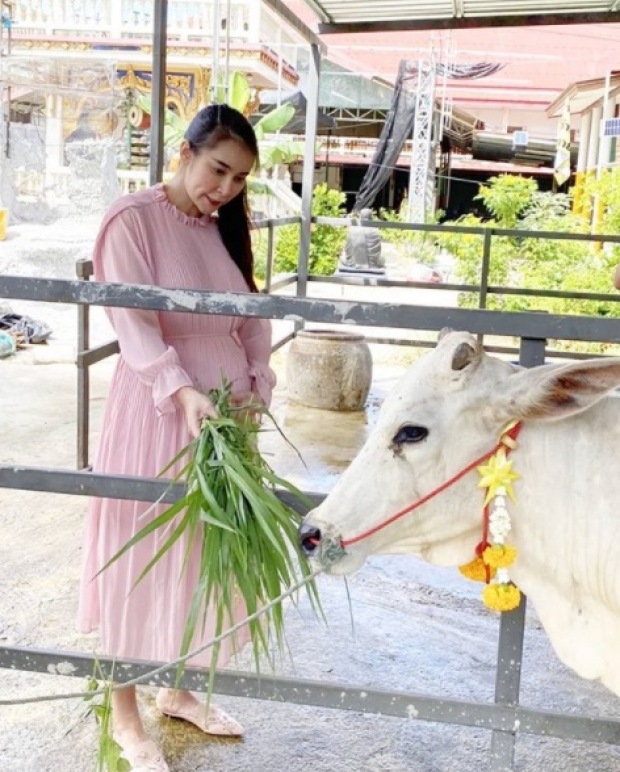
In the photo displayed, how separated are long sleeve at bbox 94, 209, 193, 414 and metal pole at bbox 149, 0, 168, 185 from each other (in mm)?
2089

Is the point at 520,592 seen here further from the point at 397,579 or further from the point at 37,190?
the point at 37,190

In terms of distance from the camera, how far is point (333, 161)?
19719 millimetres

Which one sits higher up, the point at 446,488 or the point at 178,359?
the point at 178,359

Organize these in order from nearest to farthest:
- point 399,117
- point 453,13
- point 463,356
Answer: point 463,356, point 453,13, point 399,117

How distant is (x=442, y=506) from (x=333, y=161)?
1860cm

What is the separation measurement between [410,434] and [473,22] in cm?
532

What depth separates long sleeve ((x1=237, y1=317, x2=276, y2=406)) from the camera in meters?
2.42

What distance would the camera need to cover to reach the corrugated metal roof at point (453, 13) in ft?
19.9

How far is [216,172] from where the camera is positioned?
7.47 feet

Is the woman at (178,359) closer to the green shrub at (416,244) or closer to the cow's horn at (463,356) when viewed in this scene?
the cow's horn at (463,356)

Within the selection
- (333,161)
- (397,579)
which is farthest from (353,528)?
(333,161)

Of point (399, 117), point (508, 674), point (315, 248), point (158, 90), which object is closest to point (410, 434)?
point (508, 674)

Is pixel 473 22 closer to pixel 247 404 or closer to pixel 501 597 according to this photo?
pixel 247 404

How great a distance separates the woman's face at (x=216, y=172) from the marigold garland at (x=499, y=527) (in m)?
0.98
